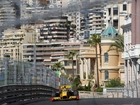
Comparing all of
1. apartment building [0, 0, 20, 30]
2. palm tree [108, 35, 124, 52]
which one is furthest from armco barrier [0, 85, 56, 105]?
palm tree [108, 35, 124, 52]

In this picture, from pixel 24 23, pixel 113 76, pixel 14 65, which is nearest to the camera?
pixel 24 23

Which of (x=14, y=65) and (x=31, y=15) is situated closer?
(x=31, y=15)

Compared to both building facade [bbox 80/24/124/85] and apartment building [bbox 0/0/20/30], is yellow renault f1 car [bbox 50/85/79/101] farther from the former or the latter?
building facade [bbox 80/24/124/85]

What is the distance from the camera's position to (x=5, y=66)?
30.5 metres

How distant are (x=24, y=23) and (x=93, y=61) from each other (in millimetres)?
119010

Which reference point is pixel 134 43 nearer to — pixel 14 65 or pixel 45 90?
pixel 45 90

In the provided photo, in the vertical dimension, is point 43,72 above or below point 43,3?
below

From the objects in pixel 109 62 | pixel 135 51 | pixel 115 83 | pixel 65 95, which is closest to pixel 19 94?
pixel 65 95

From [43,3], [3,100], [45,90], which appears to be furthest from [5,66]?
[45,90]

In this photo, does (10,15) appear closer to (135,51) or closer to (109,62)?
(135,51)

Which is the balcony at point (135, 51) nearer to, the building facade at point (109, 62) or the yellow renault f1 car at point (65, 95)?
the building facade at point (109, 62)

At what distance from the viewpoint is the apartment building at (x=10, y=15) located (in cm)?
1547

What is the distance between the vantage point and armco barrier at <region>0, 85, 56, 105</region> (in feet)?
105

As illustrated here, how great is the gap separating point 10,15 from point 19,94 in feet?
69.4
